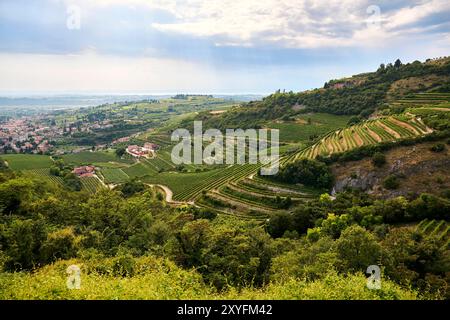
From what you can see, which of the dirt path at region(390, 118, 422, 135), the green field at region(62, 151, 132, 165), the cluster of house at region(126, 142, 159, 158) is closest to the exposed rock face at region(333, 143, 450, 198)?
the dirt path at region(390, 118, 422, 135)

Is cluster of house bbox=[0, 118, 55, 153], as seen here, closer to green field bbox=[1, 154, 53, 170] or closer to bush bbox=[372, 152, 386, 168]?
green field bbox=[1, 154, 53, 170]

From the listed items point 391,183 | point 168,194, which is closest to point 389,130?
point 391,183

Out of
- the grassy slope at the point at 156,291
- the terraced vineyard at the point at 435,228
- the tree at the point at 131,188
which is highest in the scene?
the grassy slope at the point at 156,291

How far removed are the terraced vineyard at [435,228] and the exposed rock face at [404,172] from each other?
Result: 1092 centimetres

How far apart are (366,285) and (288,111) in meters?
99.2

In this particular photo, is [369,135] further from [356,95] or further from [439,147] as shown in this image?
[356,95]

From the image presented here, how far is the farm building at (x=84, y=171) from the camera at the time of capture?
87.9 meters

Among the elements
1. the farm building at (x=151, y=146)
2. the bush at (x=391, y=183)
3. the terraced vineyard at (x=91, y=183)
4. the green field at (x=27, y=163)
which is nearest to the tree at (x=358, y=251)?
the bush at (x=391, y=183)

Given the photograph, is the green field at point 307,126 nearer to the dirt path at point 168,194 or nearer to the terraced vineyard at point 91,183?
the dirt path at point 168,194

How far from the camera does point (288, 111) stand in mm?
107688

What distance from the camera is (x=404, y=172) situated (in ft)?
159

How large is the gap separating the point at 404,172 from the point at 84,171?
254ft

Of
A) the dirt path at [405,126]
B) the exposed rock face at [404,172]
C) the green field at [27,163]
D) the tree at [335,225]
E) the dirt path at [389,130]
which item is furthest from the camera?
the green field at [27,163]
